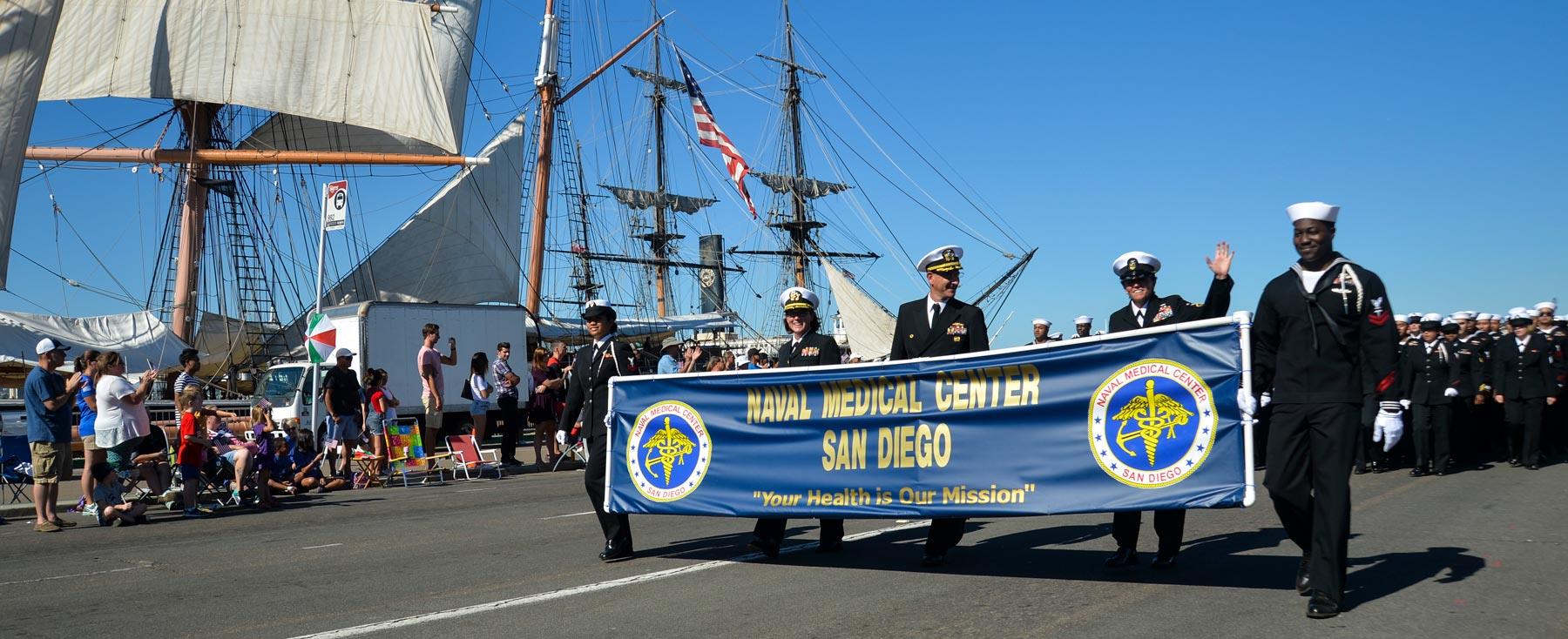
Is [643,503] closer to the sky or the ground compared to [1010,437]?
closer to the ground

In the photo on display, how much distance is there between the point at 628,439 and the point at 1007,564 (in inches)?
98.0

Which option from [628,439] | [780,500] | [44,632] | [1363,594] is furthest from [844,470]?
[44,632]

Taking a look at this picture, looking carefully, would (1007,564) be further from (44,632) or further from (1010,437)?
(44,632)

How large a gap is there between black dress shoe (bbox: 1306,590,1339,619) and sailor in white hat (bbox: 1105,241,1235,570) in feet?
3.20

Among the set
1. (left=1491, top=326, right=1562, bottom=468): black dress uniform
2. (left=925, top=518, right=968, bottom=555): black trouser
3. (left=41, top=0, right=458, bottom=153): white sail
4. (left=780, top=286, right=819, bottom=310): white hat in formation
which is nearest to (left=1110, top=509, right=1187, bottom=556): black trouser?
(left=925, top=518, right=968, bottom=555): black trouser

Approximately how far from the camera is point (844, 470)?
6816mm

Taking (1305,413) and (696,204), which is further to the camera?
(696,204)

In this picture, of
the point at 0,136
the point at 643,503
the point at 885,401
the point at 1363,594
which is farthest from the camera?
the point at 0,136

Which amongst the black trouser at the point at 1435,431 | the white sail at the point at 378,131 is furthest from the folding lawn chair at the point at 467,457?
the white sail at the point at 378,131

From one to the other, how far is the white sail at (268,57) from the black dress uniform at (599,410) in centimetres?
3553

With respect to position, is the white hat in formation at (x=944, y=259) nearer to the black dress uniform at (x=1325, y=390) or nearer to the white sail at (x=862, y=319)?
the black dress uniform at (x=1325, y=390)

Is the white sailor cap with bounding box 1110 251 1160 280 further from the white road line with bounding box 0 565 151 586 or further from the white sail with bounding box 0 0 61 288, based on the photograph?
the white sail with bounding box 0 0 61 288

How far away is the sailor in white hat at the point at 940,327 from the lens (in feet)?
22.9

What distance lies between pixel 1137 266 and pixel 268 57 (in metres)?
39.2
